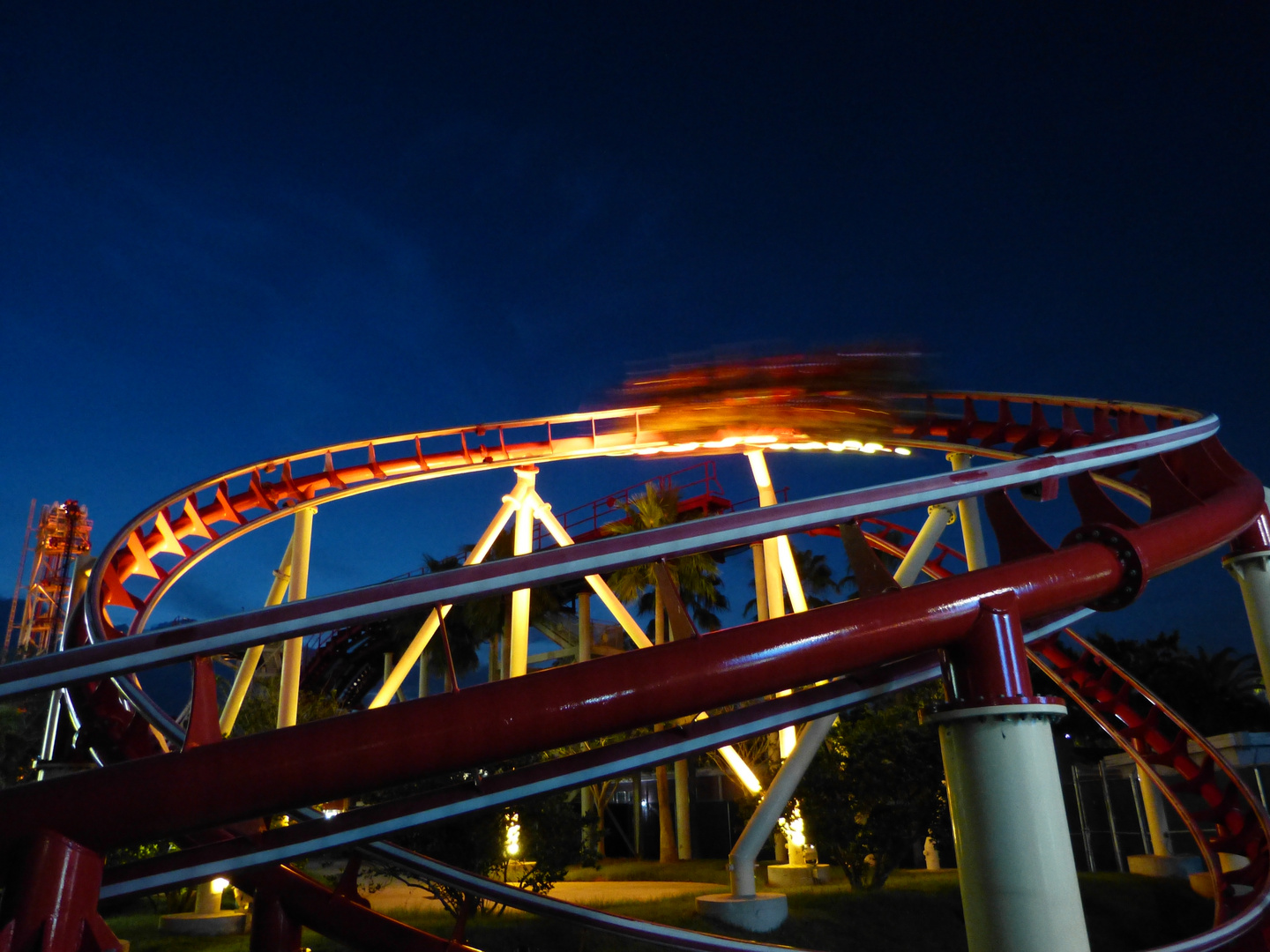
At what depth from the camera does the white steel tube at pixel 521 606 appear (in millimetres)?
13320

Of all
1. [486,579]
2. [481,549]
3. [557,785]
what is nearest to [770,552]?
[481,549]

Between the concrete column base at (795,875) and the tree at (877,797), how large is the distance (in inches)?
89.7

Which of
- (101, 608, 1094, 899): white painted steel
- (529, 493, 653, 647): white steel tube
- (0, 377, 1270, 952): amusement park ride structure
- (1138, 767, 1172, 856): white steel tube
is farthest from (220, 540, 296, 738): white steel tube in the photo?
(1138, 767, 1172, 856): white steel tube

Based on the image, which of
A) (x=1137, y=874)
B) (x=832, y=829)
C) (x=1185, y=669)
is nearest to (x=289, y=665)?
(x=832, y=829)

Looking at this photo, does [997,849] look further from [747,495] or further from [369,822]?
→ [747,495]

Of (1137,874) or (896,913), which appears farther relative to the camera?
(1137,874)

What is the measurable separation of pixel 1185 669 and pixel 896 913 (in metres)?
25.9

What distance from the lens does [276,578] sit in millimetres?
13891

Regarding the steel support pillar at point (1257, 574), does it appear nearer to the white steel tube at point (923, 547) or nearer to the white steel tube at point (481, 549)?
the white steel tube at point (923, 547)

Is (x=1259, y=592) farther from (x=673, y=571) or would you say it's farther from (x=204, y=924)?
(x=673, y=571)

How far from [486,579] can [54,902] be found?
2.18 m

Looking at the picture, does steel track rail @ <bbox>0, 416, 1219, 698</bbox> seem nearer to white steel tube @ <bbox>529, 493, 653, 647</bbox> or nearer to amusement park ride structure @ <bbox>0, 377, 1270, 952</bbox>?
A: amusement park ride structure @ <bbox>0, 377, 1270, 952</bbox>

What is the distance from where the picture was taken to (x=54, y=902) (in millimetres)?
3744

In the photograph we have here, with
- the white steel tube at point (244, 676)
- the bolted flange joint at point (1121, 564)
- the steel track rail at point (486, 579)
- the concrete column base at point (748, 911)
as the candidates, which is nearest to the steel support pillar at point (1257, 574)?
the bolted flange joint at point (1121, 564)
